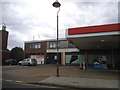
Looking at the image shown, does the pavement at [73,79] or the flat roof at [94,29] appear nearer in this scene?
the pavement at [73,79]

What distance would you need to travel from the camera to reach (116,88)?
22.7ft

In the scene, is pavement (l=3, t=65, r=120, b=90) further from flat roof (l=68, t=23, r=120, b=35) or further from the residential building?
the residential building

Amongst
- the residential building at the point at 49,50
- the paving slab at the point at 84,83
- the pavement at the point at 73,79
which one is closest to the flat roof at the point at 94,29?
the pavement at the point at 73,79

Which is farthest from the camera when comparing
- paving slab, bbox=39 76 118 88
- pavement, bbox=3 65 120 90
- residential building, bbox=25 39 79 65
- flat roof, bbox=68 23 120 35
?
residential building, bbox=25 39 79 65

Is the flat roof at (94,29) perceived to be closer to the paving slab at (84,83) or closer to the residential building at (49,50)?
the paving slab at (84,83)

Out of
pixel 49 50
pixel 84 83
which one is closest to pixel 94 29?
pixel 84 83

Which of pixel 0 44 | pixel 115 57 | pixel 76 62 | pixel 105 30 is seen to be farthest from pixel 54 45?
pixel 105 30

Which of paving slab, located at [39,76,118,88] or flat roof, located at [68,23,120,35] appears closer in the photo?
paving slab, located at [39,76,118,88]

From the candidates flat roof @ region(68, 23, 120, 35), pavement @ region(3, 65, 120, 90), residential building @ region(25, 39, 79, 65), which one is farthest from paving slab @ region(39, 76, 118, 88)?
residential building @ region(25, 39, 79, 65)

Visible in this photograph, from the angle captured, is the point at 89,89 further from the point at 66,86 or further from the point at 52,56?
the point at 52,56

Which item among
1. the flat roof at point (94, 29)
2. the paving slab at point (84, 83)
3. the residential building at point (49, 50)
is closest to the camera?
the paving slab at point (84, 83)

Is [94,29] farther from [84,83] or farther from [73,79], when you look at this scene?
[84,83]

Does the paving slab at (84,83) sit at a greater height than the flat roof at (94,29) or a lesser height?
lesser

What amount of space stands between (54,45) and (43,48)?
9.95ft
